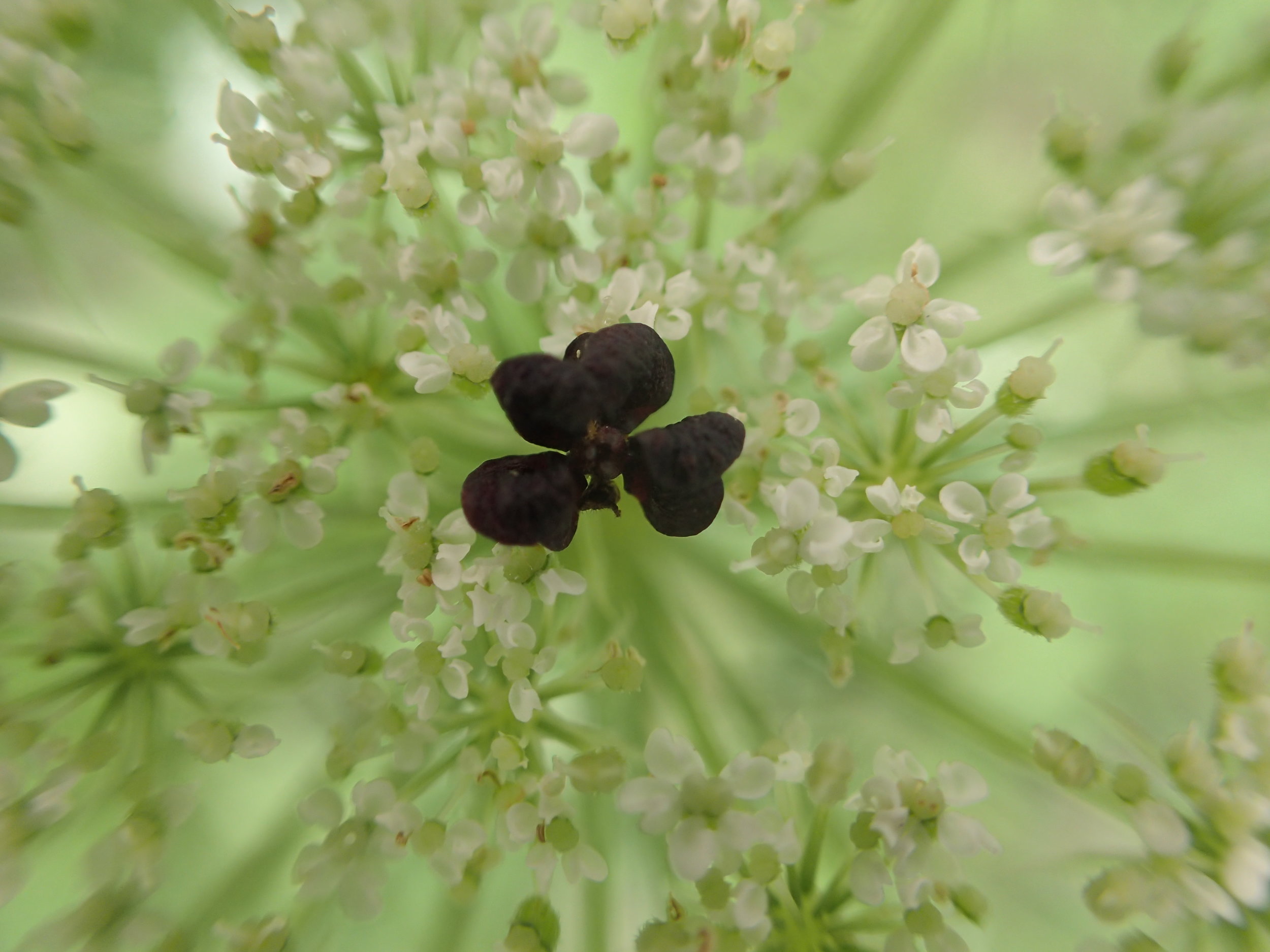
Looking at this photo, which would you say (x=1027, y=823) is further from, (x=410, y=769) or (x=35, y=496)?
(x=35, y=496)

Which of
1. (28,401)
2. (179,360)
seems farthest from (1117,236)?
(28,401)

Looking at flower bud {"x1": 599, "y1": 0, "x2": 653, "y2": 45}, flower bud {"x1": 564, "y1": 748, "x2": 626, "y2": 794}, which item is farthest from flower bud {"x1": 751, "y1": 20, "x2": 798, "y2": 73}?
flower bud {"x1": 564, "y1": 748, "x2": 626, "y2": 794}

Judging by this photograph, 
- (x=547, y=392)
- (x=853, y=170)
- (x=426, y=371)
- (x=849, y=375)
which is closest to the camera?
(x=547, y=392)

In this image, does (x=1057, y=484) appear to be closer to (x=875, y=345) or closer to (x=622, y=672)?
(x=875, y=345)

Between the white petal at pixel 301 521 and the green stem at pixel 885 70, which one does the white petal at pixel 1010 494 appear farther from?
the white petal at pixel 301 521

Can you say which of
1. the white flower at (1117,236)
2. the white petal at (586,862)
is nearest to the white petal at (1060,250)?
the white flower at (1117,236)

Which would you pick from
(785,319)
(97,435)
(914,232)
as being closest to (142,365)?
(97,435)
